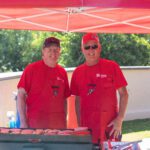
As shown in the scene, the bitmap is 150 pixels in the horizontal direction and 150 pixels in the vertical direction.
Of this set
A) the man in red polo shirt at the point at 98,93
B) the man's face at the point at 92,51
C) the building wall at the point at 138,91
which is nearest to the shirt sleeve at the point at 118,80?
the man in red polo shirt at the point at 98,93

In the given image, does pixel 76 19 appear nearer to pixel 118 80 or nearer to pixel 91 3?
pixel 118 80

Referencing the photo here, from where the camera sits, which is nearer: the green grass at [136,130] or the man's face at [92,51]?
the man's face at [92,51]

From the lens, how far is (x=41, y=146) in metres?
2.37

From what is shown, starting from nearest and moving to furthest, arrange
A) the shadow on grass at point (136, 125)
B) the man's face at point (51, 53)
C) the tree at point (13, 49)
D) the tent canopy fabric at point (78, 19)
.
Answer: the man's face at point (51, 53) → the tent canopy fabric at point (78, 19) → the shadow on grass at point (136, 125) → the tree at point (13, 49)

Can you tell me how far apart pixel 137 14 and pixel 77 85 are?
1.61 m

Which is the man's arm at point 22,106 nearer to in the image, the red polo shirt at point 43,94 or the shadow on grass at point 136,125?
the red polo shirt at point 43,94

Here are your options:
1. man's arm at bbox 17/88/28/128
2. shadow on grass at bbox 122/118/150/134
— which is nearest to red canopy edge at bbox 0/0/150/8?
man's arm at bbox 17/88/28/128

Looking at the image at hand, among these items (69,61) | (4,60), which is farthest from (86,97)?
(4,60)

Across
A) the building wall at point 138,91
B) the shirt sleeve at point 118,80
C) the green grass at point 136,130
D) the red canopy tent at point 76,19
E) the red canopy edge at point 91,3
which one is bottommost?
the green grass at point 136,130

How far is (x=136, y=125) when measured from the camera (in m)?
10.5

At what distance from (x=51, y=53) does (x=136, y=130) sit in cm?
628

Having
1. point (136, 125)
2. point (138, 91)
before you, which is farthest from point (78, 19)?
point (138, 91)

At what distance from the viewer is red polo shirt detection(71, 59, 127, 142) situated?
4027mm

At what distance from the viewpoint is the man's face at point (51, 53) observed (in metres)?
4.05
